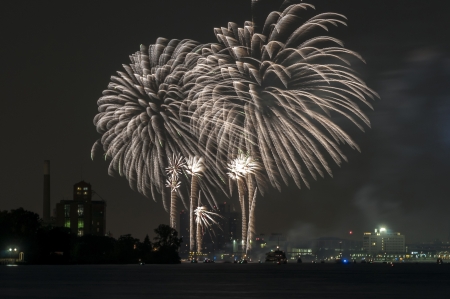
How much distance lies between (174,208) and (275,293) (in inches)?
2972

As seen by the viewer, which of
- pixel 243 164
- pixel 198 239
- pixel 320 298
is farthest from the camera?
pixel 198 239

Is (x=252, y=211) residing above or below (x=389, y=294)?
→ above

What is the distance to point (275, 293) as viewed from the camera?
70.1 metres

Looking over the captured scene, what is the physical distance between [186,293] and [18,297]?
13.9 metres

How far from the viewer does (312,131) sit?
99562 mm

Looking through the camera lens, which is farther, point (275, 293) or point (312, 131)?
point (312, 131)

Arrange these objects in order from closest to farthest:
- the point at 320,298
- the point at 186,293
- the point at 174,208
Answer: the point at 320,298, the point at 186,293, the point at 174,208

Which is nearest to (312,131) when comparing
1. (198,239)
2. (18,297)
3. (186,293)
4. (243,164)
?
(243,164)

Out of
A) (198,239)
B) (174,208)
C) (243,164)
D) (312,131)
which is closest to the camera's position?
(312,131)

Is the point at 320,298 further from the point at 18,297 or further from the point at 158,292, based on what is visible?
the point at 18,297

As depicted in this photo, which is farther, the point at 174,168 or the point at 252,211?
the point at 174,168

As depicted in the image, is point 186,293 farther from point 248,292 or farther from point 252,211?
point 252,211

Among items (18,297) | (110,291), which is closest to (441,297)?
(110,291)

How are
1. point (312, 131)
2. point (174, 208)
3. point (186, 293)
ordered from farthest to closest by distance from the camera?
point (174, 208) → point (312, 131) → point (186, 293)
